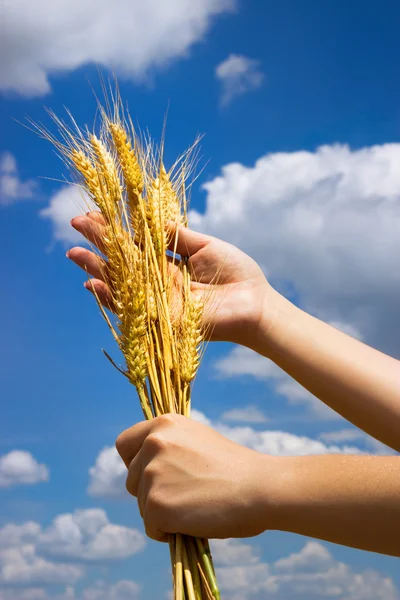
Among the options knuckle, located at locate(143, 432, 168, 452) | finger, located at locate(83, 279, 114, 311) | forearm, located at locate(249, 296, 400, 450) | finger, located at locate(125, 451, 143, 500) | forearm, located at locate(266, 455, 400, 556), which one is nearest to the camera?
forearm, located at locate(266, 455, 400, 556)

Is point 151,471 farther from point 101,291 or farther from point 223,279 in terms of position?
point 223,279

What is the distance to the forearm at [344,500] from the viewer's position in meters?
1.32

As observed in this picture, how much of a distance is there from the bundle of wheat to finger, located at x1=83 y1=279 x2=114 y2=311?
0.06ft

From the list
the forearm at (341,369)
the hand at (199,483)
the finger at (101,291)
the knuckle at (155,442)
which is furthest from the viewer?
the finger at (101,291)

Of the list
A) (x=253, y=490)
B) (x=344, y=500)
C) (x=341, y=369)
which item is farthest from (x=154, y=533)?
(x=341, y=369)

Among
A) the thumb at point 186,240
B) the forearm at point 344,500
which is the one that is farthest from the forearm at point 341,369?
the forearm at point 344,500

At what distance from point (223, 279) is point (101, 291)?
50 cm

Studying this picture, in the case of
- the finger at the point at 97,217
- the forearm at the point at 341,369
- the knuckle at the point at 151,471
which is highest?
the finger at the point at 97,217

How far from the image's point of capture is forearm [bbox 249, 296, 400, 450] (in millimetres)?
2049

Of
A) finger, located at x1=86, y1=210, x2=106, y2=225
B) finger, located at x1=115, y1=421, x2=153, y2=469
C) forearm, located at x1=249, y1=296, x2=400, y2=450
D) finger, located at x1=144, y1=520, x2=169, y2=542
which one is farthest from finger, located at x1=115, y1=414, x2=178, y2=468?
finger, located at x1=86, y1=210, x2=106, y2=225

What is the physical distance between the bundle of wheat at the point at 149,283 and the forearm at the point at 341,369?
31 centimetres

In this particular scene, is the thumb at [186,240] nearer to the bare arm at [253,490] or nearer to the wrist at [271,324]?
the wrist at [271,324]

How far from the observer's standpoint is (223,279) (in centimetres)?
245

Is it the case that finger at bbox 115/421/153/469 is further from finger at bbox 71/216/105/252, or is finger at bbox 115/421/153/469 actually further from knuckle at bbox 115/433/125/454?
finger at bbox 71/216/105/252
